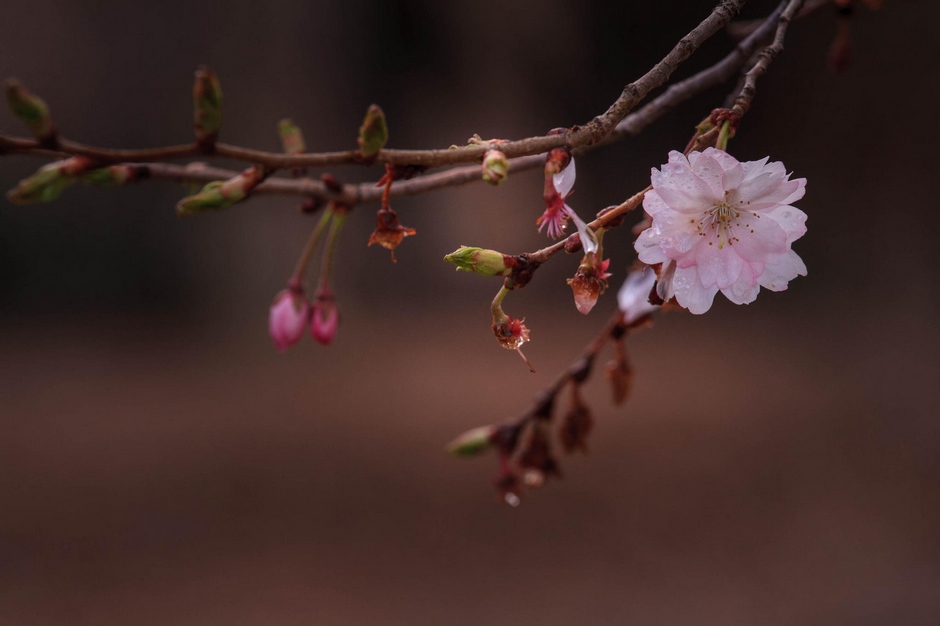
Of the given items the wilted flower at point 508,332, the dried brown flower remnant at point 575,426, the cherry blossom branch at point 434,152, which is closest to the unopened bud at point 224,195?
the cherry blossom branch at point 434,152

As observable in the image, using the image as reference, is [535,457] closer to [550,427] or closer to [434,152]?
[550,427]

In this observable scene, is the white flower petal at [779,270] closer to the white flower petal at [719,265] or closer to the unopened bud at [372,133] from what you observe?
the white flower petal at [719,265]

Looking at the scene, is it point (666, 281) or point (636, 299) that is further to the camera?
point (636, 299)

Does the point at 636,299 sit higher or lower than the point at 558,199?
higher

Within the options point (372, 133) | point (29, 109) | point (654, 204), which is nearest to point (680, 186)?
point (654, 204)

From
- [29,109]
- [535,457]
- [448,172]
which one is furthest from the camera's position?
[535,457]

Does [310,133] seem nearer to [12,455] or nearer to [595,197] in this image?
[595,197]
